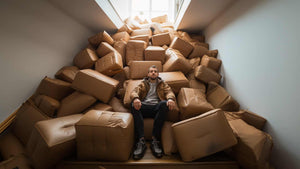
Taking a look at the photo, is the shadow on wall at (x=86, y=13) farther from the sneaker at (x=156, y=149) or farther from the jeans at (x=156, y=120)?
the sneaker at (x=156, y=149)

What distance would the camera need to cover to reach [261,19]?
1.31 meters

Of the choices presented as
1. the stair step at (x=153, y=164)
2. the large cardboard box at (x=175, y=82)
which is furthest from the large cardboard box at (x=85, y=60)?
the stair step at (x=153, y=164)

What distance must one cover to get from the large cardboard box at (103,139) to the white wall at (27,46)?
3.57 ft

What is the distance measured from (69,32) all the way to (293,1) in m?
3.02

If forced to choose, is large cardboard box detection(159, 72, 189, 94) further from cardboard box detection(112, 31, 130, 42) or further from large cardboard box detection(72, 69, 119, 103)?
cardboard box detection(112, 31, 130, 42)

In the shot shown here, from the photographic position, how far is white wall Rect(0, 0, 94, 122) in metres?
1.37

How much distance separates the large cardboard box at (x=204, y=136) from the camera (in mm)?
1045

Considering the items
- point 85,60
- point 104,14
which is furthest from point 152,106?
point 104,14

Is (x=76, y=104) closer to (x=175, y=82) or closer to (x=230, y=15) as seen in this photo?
(x=175, y=82)

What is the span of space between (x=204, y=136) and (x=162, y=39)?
2159mm

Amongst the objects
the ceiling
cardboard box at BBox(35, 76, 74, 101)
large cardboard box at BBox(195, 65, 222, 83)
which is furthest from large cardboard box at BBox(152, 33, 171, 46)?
cardboard box at BBox(35, 76, 74, 101)

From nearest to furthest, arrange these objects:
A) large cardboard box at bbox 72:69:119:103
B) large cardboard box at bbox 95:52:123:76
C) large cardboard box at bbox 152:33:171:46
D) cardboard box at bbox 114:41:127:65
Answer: large cardboard box at bbox 72:69:119:103, large cardboard box at bbox 95:52:123:76, cardboard box at bbox 114:41:127:65, large cardboard box at bbox 152:33:171:46

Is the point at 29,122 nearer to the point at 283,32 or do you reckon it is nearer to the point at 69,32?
the point at 69,32

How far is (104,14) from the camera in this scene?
2176mm
